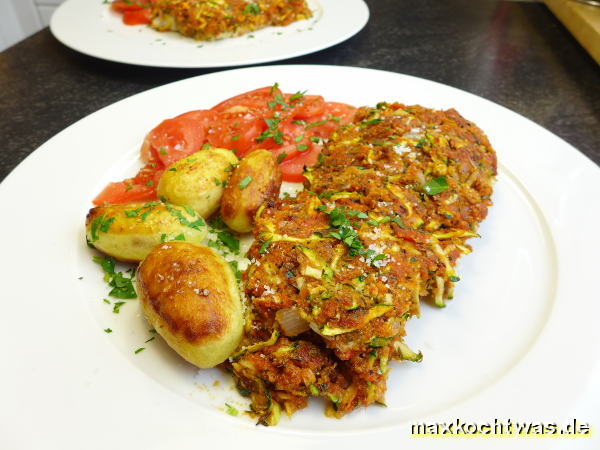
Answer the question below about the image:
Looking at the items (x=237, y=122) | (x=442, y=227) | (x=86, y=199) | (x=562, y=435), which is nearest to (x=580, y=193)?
(x=442, y=227)

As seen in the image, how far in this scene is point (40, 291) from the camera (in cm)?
195

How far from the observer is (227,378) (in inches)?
69.1

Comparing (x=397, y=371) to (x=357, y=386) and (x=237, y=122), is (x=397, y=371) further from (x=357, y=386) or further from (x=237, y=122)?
(x=237, y=122)

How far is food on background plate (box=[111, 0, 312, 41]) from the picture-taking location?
4020mm

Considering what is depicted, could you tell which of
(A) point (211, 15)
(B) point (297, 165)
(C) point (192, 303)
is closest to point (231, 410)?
(C) point (192, 303)

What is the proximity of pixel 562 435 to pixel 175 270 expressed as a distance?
1402mm

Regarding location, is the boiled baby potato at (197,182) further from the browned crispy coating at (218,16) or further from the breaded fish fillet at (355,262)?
the browned crispy coating at (218,16)

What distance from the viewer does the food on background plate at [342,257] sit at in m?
1.61

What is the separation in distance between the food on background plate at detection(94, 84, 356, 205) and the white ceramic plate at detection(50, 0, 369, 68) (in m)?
0.85

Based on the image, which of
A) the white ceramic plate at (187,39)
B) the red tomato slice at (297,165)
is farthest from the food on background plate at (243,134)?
the white ceramic plate at (187,39)

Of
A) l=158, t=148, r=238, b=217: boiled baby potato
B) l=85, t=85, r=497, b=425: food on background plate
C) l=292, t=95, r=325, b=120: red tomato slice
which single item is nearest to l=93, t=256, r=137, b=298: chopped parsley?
l=85, t=85, r=497, b=425: food on background plate

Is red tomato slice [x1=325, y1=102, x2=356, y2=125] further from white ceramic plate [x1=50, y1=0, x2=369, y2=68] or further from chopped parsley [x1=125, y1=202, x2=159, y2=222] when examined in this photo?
chopped parsley [x1=125, y1=202, x2=159, y2=222]

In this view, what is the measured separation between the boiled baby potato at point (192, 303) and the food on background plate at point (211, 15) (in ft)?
9.33

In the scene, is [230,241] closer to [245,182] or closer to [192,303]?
[245,182]
